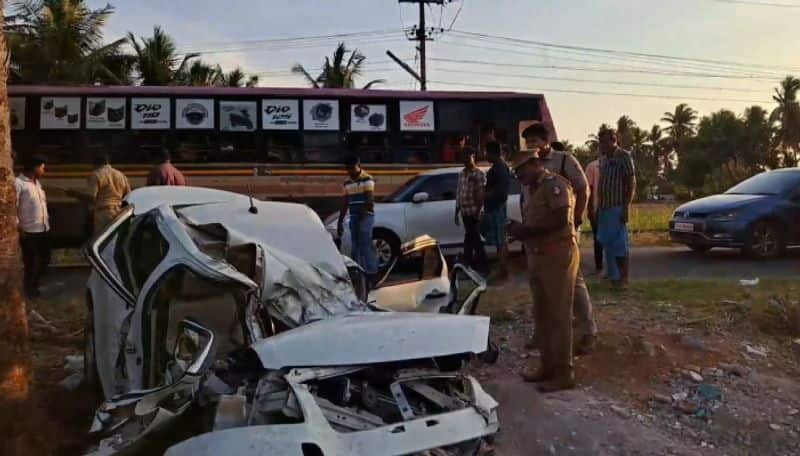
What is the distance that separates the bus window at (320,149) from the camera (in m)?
13.5

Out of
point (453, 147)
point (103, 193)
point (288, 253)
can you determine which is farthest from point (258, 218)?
point (453, 147)

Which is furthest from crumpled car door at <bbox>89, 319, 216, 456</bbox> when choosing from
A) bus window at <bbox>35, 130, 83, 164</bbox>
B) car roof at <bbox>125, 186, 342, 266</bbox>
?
bus window at <bbox>35, 130, 83, 164</bbox>

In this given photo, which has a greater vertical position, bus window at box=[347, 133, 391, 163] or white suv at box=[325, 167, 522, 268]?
bus window at box=[347, 133, 391, 163]

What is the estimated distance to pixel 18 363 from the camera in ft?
13.0

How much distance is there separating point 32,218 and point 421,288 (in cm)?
525

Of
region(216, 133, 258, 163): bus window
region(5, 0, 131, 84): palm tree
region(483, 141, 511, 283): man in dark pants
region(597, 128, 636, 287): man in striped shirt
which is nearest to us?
region(597, 128, 636, 287): man in striped shirt

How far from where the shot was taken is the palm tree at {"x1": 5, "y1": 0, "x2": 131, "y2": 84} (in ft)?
69.8

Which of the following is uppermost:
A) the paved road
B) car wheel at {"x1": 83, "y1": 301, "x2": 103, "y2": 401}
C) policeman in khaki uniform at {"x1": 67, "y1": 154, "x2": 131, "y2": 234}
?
policeman in khaki uniform at {"x1": 67, "y1": 154, "x2": 131, "y2": 234}

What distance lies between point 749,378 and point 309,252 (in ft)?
11.0

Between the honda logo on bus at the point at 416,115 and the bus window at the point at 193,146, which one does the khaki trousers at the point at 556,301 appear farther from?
the bus window at the point at 193,146

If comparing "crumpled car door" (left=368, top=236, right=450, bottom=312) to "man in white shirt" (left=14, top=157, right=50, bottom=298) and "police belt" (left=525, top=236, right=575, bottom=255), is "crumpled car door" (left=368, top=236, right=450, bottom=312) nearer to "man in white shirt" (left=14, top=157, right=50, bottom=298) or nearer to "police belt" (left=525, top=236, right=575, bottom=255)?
"police belt" (left=525, top=236, right=575, bottom=255)

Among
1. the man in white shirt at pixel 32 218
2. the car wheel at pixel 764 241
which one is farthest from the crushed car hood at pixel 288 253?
the car wheel at pixel 764 241

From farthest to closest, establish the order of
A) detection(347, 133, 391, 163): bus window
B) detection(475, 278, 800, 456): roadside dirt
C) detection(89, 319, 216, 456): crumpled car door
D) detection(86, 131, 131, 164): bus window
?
detection(347, 133, 391, 163): bus window → detection(86, 131, 131, 164): bus window → detection(475, 278, 800, 456): roadside dirt → detection(89, 319, 216, 456): crumpled car door

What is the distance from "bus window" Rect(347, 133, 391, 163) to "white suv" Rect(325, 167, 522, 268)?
3225 millimetres
